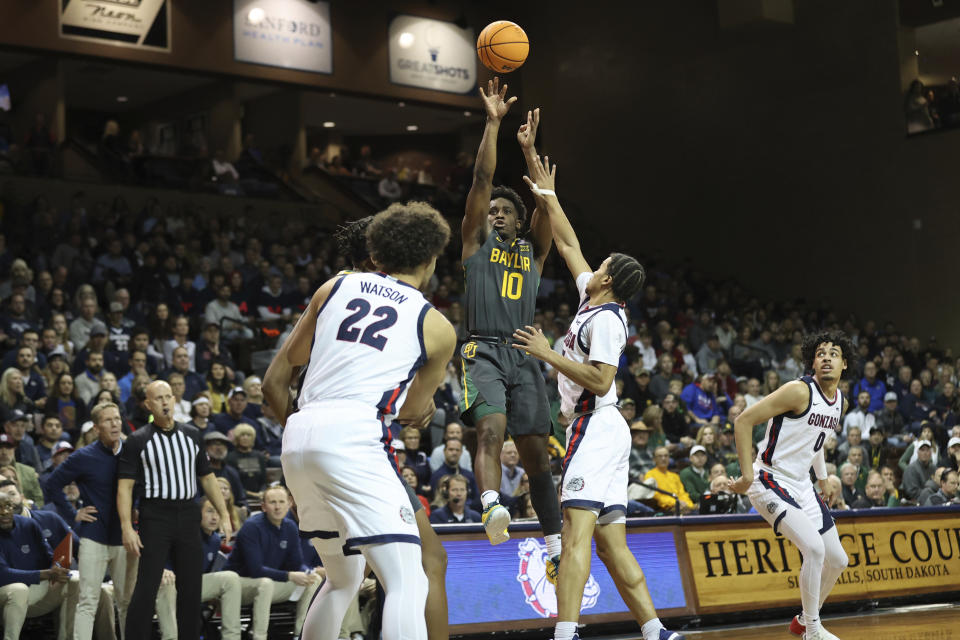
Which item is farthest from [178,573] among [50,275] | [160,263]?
[160,263]

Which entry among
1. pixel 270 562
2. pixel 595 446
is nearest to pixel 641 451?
pixel 270 562

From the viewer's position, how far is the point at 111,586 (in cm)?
898

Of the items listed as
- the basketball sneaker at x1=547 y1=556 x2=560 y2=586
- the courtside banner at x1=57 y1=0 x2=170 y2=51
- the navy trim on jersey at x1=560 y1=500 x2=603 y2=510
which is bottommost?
the basketball sneaker at x1=547 y1=556 x2=560 y2=586

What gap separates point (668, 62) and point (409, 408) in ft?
75.4

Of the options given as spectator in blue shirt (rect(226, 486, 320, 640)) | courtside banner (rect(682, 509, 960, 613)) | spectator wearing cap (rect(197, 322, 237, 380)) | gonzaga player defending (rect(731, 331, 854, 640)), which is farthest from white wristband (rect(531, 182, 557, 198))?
spectator wearing cap (rect(197, 322, 237, 380))

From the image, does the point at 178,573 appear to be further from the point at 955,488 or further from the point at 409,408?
the point at 955,488

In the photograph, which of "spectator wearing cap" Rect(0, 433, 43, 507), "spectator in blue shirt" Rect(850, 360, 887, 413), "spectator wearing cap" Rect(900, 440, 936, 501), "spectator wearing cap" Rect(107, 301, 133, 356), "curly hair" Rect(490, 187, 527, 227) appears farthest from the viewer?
"spectator in blue shirt" Rect(850, 360, 887, 413)

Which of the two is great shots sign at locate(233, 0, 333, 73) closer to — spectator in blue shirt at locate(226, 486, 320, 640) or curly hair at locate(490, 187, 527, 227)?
spectator in blue shirt at locate(226, 486, 320, 640)

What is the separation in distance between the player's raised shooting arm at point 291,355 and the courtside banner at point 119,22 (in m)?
17.3

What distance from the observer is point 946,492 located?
13.7 m

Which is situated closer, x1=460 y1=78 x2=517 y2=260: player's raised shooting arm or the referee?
x1=460 y1=78 x2=517 y2=260: player's raised shooting arm

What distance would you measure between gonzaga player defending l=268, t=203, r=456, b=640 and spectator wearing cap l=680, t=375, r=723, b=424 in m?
12.5

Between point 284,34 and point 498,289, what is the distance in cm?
1727

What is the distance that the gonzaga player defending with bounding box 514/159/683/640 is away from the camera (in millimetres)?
6082
